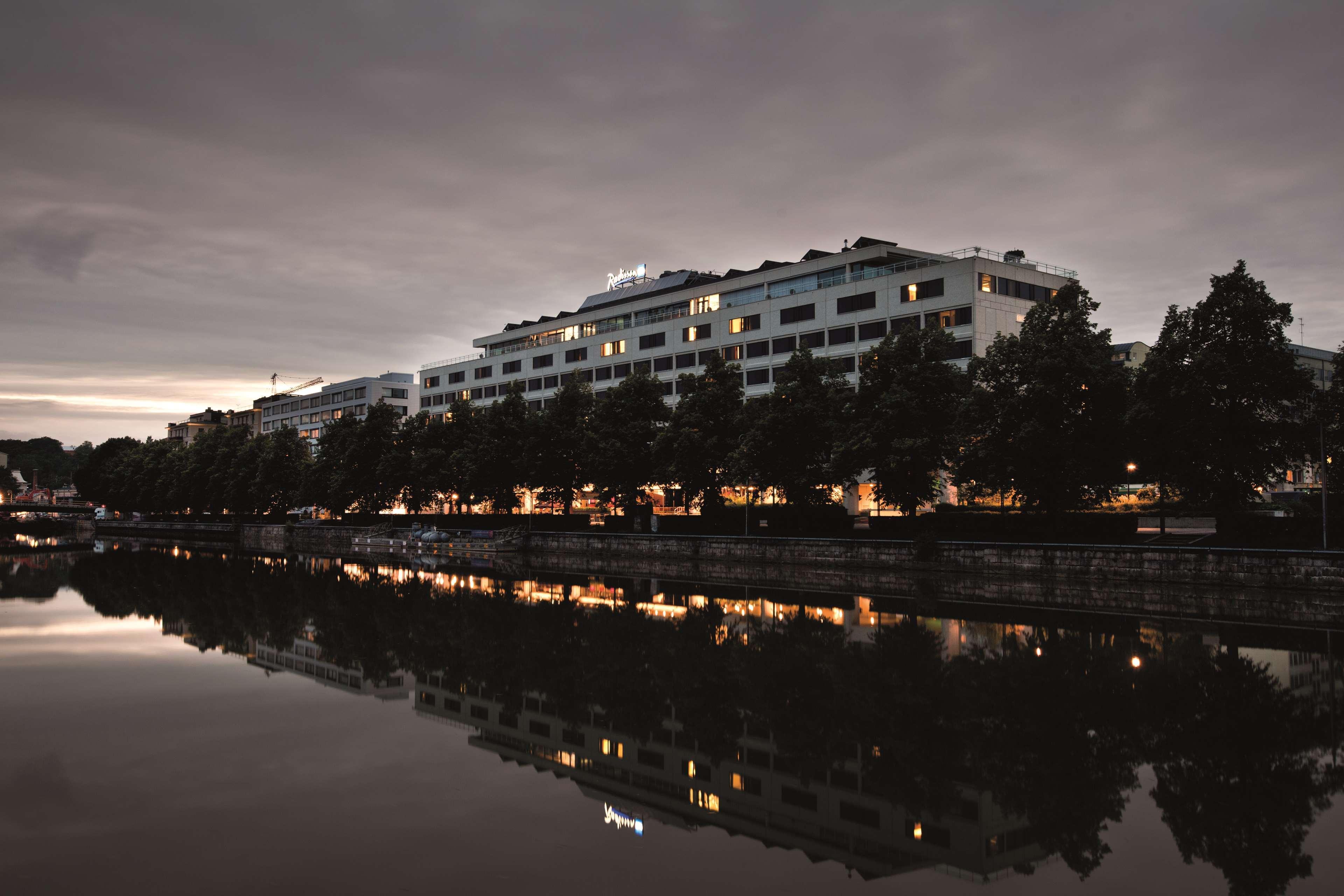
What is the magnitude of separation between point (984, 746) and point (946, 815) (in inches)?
140

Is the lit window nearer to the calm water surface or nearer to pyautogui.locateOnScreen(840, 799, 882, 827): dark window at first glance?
the calm water surface

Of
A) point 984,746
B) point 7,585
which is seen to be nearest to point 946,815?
point 984,746

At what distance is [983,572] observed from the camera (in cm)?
5391

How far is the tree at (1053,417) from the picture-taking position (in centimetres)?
5262

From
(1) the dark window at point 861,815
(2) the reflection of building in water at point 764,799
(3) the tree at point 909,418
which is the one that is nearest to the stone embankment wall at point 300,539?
(3) the tree at point 909,418

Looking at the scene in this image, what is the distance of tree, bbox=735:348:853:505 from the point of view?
67062mm

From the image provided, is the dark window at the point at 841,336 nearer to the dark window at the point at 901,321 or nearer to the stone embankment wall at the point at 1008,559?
the dark window at the point at 901,321

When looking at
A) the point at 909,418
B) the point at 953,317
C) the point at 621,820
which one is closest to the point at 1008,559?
the point at 909,418

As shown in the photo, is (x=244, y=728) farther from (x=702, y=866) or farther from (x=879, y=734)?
(x=879, y=734)

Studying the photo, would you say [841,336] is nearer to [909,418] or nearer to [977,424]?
[909,418]

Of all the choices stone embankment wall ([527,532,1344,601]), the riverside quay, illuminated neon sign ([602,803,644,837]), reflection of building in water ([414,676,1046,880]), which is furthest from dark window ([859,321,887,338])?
illuminated neon sign ([602,803,644,837])

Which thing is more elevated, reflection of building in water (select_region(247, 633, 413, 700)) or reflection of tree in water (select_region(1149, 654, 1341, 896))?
reflection of tree in water (select_region(1149, 654, 1341, 896))

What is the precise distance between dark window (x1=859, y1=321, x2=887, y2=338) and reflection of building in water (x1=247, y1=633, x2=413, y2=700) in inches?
2871

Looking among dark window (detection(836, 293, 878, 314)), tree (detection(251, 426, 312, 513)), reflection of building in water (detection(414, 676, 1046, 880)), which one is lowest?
reflection of building in water (detection(414, 676, 1046, 880))
